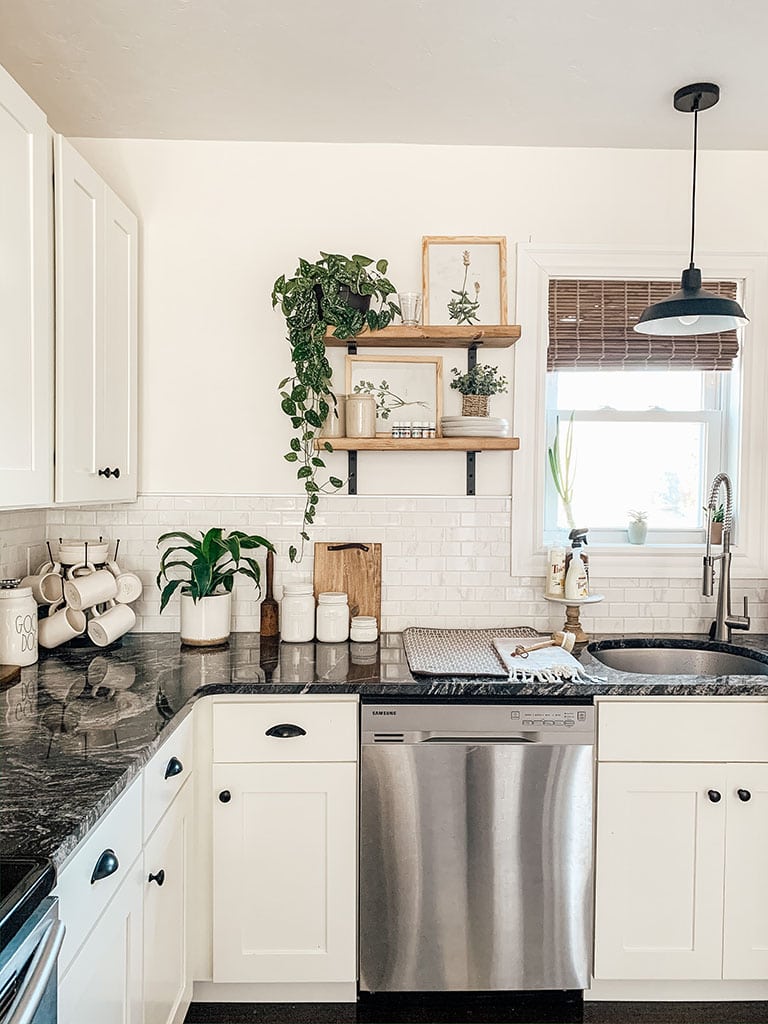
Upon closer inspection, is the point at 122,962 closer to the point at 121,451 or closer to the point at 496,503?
the point at 121,451

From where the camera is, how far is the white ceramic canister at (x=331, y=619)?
2.64m

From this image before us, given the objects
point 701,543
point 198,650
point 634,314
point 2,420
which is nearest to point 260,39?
point 2,420

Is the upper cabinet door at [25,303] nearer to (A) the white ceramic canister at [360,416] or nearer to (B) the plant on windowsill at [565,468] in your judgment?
(A) the white ceramic canister at [360,416]

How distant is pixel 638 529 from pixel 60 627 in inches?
78.5

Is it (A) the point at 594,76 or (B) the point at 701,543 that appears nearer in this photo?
(A) the point at 594,76

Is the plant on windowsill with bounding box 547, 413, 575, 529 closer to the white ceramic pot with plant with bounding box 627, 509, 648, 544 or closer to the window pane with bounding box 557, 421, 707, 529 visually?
the window pane with bounding box 557, 421, 707, 529

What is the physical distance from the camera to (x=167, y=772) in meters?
1.83

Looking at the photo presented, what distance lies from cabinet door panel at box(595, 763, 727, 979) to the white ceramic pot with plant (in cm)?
94

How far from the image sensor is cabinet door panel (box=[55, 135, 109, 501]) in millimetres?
2010

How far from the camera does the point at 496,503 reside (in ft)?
9.30

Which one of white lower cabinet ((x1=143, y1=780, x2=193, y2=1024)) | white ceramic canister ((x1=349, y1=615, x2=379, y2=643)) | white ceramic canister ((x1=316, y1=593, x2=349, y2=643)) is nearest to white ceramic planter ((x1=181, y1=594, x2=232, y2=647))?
white ceramic canister ((x1=316, y1=593, x2=349, y2=643))

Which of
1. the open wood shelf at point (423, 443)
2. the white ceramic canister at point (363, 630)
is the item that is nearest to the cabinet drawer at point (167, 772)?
the white ceramic canister at point (363, 630)

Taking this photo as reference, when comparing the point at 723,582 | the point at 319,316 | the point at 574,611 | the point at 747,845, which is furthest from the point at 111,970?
the point at 723,582

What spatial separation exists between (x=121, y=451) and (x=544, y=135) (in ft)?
5.77
